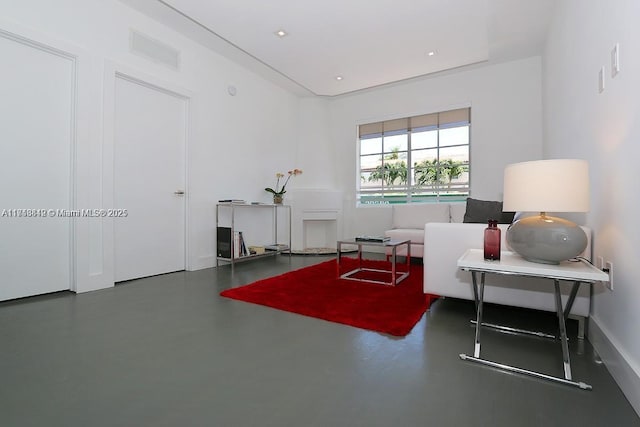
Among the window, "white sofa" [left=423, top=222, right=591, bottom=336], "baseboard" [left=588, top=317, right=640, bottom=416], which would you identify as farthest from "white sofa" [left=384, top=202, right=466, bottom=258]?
"baseboard" [left=588, top=317, right=640, bottom=416]

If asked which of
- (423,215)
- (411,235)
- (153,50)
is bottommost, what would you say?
(411,235)

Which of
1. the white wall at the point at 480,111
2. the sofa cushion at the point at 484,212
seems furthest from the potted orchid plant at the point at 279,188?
the sofa cushion at the point at 484,212

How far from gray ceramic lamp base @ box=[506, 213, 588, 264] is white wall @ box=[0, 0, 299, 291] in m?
3.43

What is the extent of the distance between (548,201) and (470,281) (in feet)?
2.84

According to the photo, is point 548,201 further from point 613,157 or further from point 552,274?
point 613,157

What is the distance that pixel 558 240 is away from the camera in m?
1.58

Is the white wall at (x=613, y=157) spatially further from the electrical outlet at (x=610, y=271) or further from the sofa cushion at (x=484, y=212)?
the sofa cushion at (x=484, y=212)

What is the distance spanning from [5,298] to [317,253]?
12.0 feet

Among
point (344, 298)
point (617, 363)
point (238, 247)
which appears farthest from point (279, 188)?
point (617, 363)

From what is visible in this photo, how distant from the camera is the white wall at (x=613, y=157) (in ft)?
4.36

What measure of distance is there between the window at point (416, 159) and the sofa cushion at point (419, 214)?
0.49 metres

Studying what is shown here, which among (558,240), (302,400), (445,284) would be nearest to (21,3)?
(302,400)

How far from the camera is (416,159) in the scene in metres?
5.46

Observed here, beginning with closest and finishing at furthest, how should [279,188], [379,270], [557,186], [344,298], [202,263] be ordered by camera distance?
→ [557,186], [344,298], [379,270], [202,263], [279,188]
